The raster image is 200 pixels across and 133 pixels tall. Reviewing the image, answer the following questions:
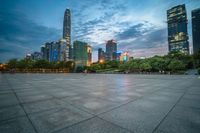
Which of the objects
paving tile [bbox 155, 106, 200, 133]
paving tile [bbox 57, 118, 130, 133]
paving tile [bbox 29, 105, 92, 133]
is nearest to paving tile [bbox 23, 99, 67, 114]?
paving tile [bbox 29, 105, 92, 133]

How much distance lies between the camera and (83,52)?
19675 centimetres

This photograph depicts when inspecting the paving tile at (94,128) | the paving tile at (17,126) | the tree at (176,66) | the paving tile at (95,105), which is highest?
the tree at (176,66)

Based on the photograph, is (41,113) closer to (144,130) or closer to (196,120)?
(144,130)

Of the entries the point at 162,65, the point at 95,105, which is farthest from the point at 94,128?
the point at 162,65

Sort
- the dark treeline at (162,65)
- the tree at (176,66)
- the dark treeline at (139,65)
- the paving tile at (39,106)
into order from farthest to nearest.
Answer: the dark treeline at (139,65) < the dark treeline at (162,65) < the tree at (176,66) < the paving tile at (39,106)

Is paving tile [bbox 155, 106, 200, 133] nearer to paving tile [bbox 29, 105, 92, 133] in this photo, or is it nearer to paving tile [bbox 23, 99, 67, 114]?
paving tile [bbox 29, 105, 92, 133]

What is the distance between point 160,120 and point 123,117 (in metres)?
1.01

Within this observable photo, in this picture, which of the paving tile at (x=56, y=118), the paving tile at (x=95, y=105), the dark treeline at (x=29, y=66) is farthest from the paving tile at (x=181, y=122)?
the dark treeline at (x=29, y=66)

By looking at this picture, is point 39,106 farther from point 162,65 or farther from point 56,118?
point 162,65

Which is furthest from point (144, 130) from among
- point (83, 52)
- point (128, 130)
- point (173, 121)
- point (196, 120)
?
point (83, 52)

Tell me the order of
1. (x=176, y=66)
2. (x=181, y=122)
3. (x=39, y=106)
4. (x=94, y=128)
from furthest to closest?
1. (x=176, y=66)
2. (x=39, y=106)
3. (x=181, y=122)
4. (x=94, y=128)

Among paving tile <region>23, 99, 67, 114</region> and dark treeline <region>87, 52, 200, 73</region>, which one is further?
dark treeline <region>87, 52, 200, 73</region>

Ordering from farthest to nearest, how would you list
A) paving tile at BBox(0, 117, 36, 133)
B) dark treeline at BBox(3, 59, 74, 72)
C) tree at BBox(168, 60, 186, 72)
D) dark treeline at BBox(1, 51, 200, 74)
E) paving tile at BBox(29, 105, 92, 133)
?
dark treeline at BBox(3, 59, 74, 72) < dark treeline at BBox(1, 51, 200, 74) < tree at BBox(168, 60, 186, 72) < paving tile at BBox(29, 105, 92, 133) < paving tile at BBox(0, 117, 36, 133)

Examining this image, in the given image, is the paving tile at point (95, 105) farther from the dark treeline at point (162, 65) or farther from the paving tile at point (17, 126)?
the dark treeline at point (162, 65)
